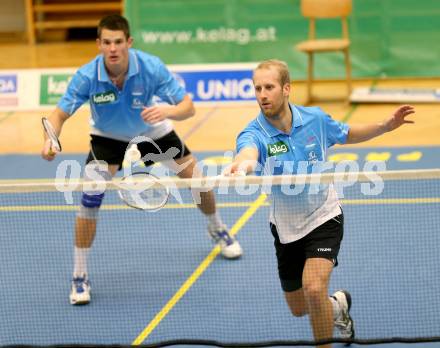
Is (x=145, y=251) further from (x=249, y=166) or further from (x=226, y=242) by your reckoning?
(x=249, y=166)

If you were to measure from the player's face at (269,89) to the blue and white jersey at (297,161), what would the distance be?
0.15 metres

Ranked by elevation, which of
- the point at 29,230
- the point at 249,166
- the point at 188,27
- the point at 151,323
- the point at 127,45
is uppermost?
the point at 188,27

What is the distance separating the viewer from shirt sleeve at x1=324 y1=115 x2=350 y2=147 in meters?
5.53

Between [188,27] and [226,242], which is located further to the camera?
[188,27]

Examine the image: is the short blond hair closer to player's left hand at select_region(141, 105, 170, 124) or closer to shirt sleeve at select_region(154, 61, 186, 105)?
player's left hand at select_region(141, 105, 170, 124)

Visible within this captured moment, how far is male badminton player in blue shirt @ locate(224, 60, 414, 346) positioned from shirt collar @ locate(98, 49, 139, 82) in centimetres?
202

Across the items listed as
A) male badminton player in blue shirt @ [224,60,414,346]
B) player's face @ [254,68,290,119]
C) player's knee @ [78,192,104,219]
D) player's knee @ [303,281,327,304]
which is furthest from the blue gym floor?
player's face @ [254,68,290,119]

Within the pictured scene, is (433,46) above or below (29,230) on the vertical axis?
above

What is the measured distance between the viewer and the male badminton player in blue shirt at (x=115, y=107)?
22.6ft

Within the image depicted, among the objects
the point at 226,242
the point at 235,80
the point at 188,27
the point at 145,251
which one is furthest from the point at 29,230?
the point at 188,27

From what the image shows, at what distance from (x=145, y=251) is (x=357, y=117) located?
499cm

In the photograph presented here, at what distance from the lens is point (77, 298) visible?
22.8ft

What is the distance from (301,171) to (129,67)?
2288 millimetres

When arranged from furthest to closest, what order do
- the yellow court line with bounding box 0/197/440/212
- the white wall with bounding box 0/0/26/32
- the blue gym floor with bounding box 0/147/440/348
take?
1. the white wall with bounding box 0/0/26/32
2. the yellow court line with bounding box 0/197/440/212
3. the blue gym floor with bounding box 0/147/440/348
